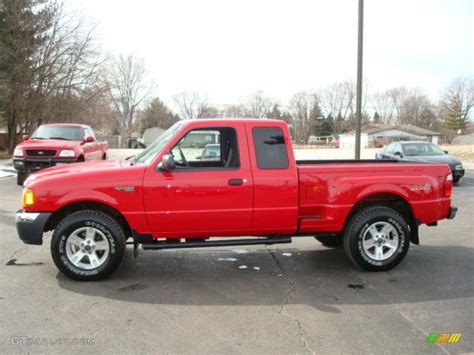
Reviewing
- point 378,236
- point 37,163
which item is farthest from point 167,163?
point 37,163

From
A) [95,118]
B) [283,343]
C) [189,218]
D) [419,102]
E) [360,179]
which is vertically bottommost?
[283,343]

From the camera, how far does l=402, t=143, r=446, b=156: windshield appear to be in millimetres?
15435

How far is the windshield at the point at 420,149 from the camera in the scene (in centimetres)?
1544

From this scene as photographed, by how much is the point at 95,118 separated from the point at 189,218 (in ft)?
104

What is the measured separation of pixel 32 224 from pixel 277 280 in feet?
9.62

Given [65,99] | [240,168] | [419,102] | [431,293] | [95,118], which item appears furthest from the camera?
[419,102]

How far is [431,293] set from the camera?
16.0 feet

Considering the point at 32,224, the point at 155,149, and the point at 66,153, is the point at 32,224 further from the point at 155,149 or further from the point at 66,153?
the point at 66,153

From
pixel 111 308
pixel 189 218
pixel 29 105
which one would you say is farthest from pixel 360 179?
pixel 29 105

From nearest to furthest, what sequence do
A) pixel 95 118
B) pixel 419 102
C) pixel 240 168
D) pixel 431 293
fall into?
pixel 431 293 < pixel 240 168 < pixel 95 118 < pixel 419 102

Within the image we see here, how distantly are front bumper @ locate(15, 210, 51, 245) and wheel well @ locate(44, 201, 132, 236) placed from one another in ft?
0.55

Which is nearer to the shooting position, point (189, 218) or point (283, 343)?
point (283, 343)

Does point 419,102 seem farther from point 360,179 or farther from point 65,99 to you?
point 360,179

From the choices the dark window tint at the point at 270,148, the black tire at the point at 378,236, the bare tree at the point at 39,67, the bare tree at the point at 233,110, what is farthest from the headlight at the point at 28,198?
the bare tree at the point at 233,110
